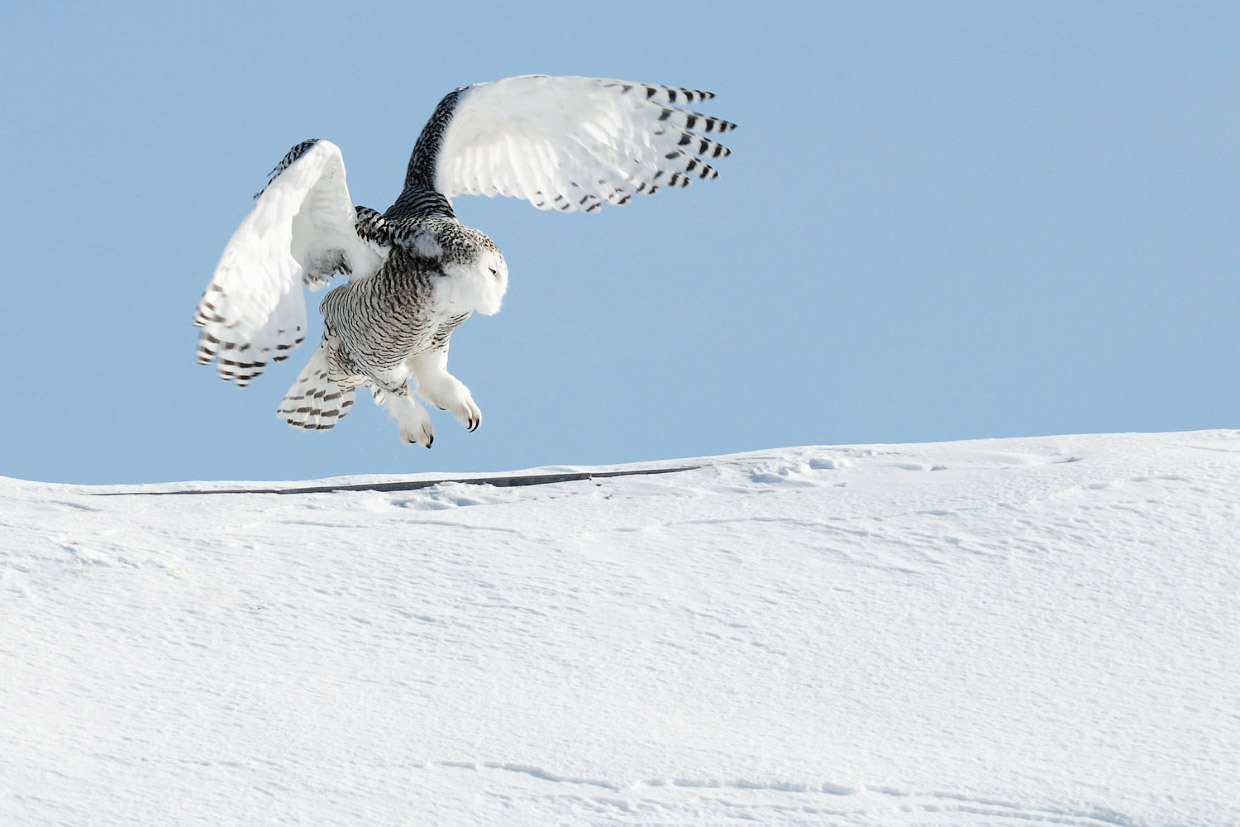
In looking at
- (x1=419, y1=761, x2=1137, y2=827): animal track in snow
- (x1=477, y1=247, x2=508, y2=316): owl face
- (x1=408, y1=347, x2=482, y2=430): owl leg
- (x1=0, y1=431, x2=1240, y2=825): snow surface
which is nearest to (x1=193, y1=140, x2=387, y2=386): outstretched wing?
(x1=0, y1=431, x2=1240, y2=825): snow surface

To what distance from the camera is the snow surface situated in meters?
3.02

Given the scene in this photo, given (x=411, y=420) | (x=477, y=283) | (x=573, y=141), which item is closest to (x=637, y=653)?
(x=477, y=283)

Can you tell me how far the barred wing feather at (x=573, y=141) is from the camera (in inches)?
249

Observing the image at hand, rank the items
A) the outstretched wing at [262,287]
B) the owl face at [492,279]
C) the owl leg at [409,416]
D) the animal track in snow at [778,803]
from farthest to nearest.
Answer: the owl leg at [409,416] < the owl face at [492,279] < the outstretched wing at [262,287] < the animal track in snow at [778,803]

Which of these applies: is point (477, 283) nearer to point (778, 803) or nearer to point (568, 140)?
point (568, 140)

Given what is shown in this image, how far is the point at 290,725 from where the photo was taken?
10.8 ft

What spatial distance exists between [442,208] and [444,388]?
84cm

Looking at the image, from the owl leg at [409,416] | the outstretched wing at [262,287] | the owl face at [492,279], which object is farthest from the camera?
the owl leg at [409,416]

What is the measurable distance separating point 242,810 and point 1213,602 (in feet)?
9.77

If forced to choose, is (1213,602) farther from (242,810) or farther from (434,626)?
(242,810)

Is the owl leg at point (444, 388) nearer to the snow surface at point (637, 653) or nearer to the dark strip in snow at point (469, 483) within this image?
the dark strip in snow at point (469, 483)

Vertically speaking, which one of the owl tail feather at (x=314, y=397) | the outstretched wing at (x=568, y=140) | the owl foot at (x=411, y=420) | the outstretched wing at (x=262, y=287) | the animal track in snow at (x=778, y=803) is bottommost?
the animal track in snow at (x=778, y=803)

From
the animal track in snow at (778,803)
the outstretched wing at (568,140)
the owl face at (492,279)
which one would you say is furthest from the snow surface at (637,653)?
the outstretched wing at (568,140)

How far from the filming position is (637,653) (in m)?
3.88
